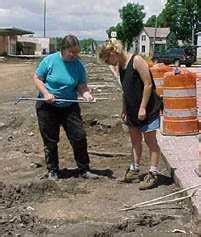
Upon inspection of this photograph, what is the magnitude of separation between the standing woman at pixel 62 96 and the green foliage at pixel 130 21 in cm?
12237

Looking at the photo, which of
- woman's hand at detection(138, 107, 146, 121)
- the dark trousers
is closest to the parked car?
the dark trousers

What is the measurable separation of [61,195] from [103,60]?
67.5 inches

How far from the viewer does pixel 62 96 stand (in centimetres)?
838

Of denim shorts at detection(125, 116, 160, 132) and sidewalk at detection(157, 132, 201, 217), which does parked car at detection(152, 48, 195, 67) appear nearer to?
sidewalk at detection(157, 132, 201, 217)

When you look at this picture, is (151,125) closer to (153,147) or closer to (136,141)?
(153,147)

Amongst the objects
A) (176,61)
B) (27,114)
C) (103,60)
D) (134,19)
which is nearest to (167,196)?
(103,60)

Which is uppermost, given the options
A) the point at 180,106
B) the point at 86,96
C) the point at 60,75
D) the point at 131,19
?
the point at 60,75

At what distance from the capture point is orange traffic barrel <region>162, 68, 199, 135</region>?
38.8 feet

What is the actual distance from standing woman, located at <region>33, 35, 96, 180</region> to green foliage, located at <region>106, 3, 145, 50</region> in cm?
12237

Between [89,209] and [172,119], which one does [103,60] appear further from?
[172,119]

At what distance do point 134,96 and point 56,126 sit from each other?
48.7 inches

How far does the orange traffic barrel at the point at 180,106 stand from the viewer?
38.8ft

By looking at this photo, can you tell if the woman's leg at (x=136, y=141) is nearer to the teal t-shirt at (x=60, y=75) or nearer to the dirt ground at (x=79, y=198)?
the dirt ground at (x=79, y=198)

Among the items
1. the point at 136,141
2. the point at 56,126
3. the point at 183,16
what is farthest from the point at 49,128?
the point at 183,16
